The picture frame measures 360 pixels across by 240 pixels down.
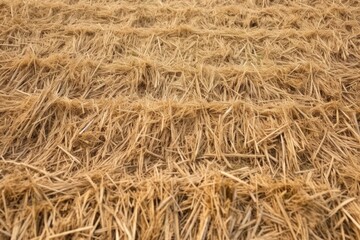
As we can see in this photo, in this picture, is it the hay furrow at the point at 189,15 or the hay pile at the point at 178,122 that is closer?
the hay pile at the point at 178,122

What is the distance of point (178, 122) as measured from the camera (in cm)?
154

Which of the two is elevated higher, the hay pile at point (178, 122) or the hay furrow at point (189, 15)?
the hay furrow at point (189, 15)

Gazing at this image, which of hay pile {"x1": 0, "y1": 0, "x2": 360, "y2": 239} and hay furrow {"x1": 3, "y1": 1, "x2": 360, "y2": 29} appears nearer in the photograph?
hay pile {"x1": 0, "y1": 0, "x2": 360, "y2": 239}

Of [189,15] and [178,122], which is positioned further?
[189,15]

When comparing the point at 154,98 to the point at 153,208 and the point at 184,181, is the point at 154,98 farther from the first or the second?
the point at 153,208

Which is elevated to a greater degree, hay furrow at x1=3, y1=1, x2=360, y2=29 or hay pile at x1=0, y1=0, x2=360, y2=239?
hay furrow at x1=3, y1=1, x2=360, y2=29

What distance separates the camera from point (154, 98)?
1.70 metres

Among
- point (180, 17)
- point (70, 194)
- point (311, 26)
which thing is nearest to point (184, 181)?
point (70, 194)

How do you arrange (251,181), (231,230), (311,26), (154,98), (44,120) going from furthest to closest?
(311,26), (154,98), (44,120), (251,181), (231,230)

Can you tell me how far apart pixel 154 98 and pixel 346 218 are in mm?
1109

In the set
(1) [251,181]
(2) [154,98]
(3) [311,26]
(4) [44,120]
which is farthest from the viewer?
(3) [311,26]

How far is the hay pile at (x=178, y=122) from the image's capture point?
1212mm

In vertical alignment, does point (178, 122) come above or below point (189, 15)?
below

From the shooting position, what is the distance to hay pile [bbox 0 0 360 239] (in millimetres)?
1212
